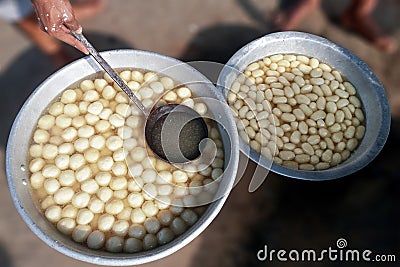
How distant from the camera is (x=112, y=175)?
116 centimetres

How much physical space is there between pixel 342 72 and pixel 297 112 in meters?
0.26

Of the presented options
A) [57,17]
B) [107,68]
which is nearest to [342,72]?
[107,68]

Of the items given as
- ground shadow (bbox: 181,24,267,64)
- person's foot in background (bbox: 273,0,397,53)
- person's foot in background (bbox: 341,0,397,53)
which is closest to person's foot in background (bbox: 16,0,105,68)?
ground shadow (bbox: 181,24,267,64)

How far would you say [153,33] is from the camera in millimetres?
1892

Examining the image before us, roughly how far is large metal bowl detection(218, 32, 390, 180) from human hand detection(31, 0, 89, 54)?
1.58 feet

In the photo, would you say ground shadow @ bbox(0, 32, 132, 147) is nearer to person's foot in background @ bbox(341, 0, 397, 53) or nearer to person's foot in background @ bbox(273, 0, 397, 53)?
person's foot in background @ bbox(273, 0, 397, 53)

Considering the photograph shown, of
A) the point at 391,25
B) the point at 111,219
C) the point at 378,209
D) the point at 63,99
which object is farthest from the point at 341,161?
the point at 391,25

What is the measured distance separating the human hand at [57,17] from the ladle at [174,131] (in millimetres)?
232

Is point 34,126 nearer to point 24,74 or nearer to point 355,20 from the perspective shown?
point 24,74

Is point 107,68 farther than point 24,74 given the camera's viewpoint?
No

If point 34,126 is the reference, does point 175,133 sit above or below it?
above

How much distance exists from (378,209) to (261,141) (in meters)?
0.63

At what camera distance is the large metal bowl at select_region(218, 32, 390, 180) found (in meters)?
1.21

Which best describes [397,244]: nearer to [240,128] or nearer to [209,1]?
[240,128]
